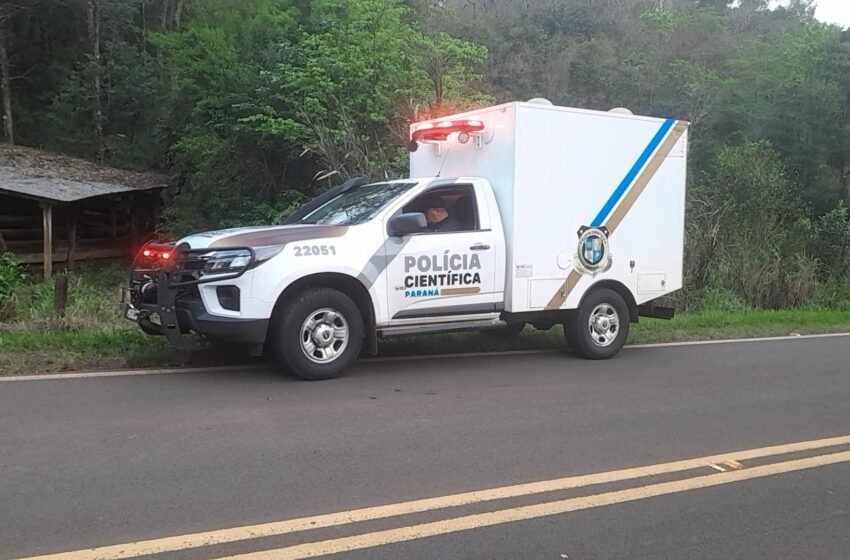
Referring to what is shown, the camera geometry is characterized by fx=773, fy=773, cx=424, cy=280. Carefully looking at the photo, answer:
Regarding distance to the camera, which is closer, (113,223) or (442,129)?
(442,129)

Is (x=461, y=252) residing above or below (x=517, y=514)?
above

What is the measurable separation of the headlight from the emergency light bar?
291cm

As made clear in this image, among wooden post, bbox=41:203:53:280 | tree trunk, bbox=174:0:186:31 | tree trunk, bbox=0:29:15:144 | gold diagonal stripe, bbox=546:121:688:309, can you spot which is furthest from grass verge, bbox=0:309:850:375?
tree trunk, bbox=174:0:186:31

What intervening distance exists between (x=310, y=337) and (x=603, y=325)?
362 centimetres

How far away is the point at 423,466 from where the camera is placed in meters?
4.91

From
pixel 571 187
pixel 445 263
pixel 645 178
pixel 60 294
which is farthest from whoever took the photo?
pixel 60 294

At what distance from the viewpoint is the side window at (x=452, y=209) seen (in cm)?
822

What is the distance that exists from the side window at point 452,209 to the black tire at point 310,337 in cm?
143

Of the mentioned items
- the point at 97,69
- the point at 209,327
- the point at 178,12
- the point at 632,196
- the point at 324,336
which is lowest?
the point at 324,336

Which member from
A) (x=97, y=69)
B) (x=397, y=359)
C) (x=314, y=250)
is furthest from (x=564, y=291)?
(x=97, y=69)

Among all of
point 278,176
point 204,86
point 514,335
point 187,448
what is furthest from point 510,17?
point 187,448

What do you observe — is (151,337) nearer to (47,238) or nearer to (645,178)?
(645,178)

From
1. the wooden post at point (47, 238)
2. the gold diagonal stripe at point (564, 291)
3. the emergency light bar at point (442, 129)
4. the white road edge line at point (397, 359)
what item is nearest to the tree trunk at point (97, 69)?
the wooden post at point (47, 238)

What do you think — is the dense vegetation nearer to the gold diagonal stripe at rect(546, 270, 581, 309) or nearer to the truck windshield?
the gold diagonal stripe at rect(546, 270, 581, 309)
